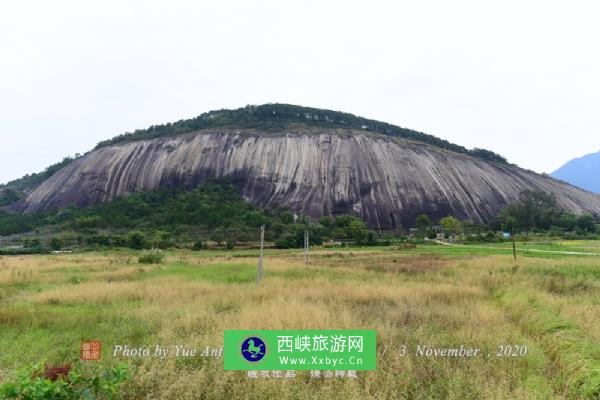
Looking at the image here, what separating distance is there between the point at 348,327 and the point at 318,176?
86576 millimetres

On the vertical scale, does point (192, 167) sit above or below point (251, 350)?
above

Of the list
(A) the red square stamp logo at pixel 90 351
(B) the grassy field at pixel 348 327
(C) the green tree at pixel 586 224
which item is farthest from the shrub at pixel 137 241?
(C) the green tree at pixel 586 224

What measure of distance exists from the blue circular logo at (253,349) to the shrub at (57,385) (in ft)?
7.70

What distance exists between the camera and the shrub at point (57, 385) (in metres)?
5.05

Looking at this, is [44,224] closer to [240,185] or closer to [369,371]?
[240,185]

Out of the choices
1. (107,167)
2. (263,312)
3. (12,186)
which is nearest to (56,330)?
(263,312)

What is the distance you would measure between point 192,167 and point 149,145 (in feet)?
63.1

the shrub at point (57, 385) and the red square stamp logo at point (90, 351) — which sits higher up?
the shrub at point (57, 385)

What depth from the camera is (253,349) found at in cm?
736

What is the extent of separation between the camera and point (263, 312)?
10625mm

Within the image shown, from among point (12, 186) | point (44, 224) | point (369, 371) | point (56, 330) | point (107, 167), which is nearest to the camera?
point (369, 371)

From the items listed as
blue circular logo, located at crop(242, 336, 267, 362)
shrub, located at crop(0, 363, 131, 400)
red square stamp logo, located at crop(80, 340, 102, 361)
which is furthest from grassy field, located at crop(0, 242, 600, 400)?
shrub, located at crop(0, 363, 131, 400)

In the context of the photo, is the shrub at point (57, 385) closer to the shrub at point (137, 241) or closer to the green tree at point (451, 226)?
the shrub at point (137, 241)

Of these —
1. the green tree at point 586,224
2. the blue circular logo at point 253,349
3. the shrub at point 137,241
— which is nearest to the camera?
the blue circular logo at point 253,349
